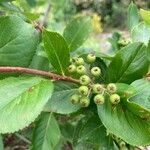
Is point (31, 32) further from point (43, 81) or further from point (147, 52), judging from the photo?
point (147, 52)

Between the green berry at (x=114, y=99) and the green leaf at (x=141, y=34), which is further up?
the green leaf at (x=141, y=34)

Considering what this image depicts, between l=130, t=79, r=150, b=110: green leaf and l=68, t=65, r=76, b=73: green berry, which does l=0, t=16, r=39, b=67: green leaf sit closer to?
l=68, t=65, r=76, b=73: green berry

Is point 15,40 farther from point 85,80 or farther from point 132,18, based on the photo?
point 132,18

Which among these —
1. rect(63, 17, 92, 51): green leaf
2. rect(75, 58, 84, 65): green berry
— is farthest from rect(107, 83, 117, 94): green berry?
rect(63, 17, 92, 51): green leaf

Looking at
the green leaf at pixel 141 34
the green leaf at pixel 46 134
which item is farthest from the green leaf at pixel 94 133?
the green leaf at pixel 141 34

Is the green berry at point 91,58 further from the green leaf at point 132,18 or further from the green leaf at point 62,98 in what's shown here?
the green leaf at point 132,18

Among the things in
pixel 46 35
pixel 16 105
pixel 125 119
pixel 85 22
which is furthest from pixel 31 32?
pixel 85 22
